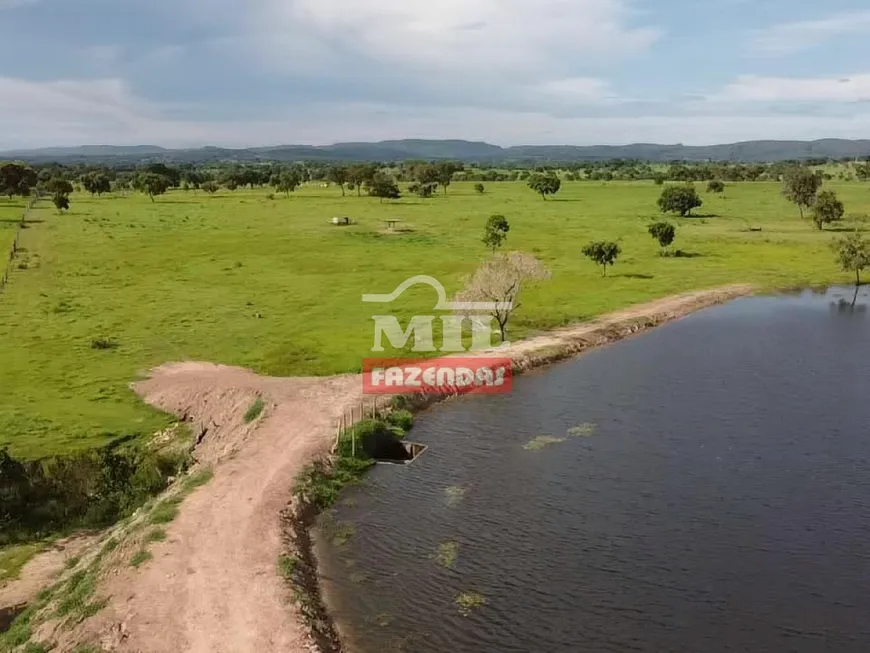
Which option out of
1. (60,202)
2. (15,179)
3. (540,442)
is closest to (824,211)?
(540,442)

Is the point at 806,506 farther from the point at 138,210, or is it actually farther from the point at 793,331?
the point at 138,210

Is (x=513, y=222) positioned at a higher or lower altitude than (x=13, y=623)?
higher

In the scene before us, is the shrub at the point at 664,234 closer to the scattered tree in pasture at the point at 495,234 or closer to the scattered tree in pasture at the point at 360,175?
the scattered tree in pasture at the point at 495,234

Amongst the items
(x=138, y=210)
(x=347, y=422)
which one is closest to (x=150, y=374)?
(x=347, y=422)

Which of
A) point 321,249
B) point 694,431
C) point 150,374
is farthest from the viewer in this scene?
point 321,249

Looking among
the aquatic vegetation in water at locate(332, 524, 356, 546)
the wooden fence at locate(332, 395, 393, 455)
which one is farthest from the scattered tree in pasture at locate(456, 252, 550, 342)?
the aquatic vegetation in water at locate(332, 524, 356, 546)

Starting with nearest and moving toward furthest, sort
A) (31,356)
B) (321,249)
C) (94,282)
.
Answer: (31,356) → (94,282) → (321,249)
